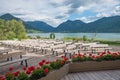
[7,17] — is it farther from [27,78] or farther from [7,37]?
[27,78]

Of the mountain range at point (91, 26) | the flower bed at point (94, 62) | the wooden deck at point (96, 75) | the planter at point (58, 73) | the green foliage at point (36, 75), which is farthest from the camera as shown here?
the mountain range at point (91, 26)

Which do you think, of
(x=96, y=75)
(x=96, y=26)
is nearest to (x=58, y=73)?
(x=96, y=75)

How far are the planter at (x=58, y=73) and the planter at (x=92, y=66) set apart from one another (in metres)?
0.35

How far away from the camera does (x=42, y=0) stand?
24469 mm

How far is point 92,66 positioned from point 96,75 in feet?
2.44

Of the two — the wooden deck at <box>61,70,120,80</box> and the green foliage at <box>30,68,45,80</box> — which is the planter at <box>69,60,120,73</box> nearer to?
the wooden deck at <box>61,70,120,80</box>

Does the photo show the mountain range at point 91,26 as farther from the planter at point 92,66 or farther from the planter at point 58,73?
the planter at point 58,73

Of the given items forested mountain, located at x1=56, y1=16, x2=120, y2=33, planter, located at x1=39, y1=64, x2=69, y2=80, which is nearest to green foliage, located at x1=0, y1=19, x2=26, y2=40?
planter, located at x1=39, y1=64, x2=69, y2=80

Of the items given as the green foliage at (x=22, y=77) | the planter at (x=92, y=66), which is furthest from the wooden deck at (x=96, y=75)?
the green foliage at (x=22, y=77)

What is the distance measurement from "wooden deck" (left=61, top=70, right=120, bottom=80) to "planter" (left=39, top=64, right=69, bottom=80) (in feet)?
0.51

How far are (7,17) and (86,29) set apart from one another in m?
65.9

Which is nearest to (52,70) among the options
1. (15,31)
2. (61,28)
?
(15,31)

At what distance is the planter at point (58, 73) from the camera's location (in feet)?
19.6

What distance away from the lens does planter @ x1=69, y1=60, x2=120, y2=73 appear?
311 inches
